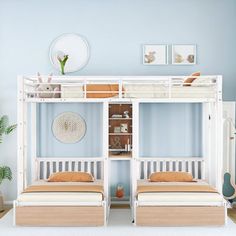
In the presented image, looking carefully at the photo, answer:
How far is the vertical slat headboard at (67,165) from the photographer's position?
688 centimetres

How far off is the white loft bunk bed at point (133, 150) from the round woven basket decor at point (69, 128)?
320 millimetres

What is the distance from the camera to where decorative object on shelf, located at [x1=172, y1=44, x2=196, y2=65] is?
6.87m

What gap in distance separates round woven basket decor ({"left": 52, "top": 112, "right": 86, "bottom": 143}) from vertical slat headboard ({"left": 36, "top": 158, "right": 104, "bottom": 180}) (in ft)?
1.09

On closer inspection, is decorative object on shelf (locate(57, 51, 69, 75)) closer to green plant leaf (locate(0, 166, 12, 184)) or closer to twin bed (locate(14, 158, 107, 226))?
green plant leaf (locate(0, 166, 12, 184))

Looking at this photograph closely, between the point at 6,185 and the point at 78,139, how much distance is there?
1.36 m

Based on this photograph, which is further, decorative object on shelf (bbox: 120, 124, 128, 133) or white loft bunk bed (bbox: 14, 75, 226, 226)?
decorative object on shelf (bbox: 120, 124, 128, 133)

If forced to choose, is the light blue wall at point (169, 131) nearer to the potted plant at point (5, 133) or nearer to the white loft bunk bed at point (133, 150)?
the white loft bunk bed at point (133, 150)

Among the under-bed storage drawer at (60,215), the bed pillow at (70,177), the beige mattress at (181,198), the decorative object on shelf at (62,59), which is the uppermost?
the decorative object on shelf at (62,59)

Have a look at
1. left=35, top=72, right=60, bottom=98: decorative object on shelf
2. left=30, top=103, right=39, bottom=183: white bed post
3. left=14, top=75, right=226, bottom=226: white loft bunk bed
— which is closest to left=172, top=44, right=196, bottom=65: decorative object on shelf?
left=14, top=75, right=226, bottom=226: white loft bunk bed

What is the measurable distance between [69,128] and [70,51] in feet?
3.98

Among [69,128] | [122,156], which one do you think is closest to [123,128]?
[122,156]

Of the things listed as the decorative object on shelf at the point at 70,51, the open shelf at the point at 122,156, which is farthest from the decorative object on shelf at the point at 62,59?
the open shelf at the point at 122,156

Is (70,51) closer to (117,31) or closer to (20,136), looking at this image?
(117,31)

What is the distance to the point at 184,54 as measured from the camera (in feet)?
22.6
